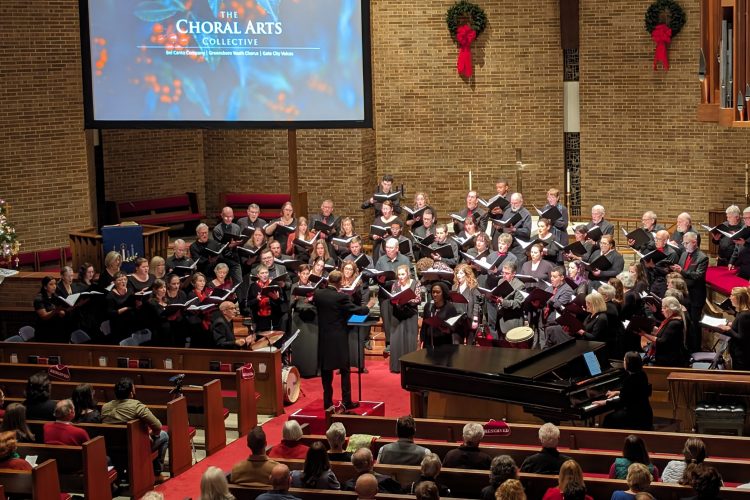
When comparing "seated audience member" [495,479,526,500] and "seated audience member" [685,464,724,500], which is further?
"seated audience member" [685,464,724,500]

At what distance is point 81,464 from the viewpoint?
9367 mm

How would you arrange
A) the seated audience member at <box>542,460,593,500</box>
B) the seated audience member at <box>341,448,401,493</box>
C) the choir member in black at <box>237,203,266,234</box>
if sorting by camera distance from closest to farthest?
the seated audience member at <box>542,460,593,500</box>, the seated audience member at <box>341,448,401,493</box>, the choir member in black at <box>237,203,266,234</box>

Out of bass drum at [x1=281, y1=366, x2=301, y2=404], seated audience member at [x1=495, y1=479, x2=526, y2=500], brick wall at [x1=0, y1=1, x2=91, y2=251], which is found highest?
brick wall at [x1=0, y1=1, x2=91, y2=251]

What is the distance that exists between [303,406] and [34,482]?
14.1 feet

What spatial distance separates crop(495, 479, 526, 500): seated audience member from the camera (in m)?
6.99

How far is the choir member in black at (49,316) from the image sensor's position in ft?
43.7

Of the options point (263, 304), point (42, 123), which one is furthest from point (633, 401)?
point (42, 123)

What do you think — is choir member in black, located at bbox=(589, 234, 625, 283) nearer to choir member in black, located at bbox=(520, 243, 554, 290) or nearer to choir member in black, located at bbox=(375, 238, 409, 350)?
choir member in black, located at bbox=(520, 243, 554, 290)

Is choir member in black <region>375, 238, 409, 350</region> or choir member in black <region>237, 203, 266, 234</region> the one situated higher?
choir member in black <region>237, 203, 266, 234</region>

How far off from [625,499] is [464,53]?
1306 cm

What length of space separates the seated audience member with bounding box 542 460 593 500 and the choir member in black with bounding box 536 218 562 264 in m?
7.45

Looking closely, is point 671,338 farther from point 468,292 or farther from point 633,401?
point 468,292

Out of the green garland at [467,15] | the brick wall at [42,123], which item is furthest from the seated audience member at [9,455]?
the green garland at [467,15]

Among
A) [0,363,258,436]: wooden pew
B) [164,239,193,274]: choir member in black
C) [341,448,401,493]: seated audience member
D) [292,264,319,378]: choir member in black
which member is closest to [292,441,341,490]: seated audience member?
[341,448,401,493]: seated audience member
